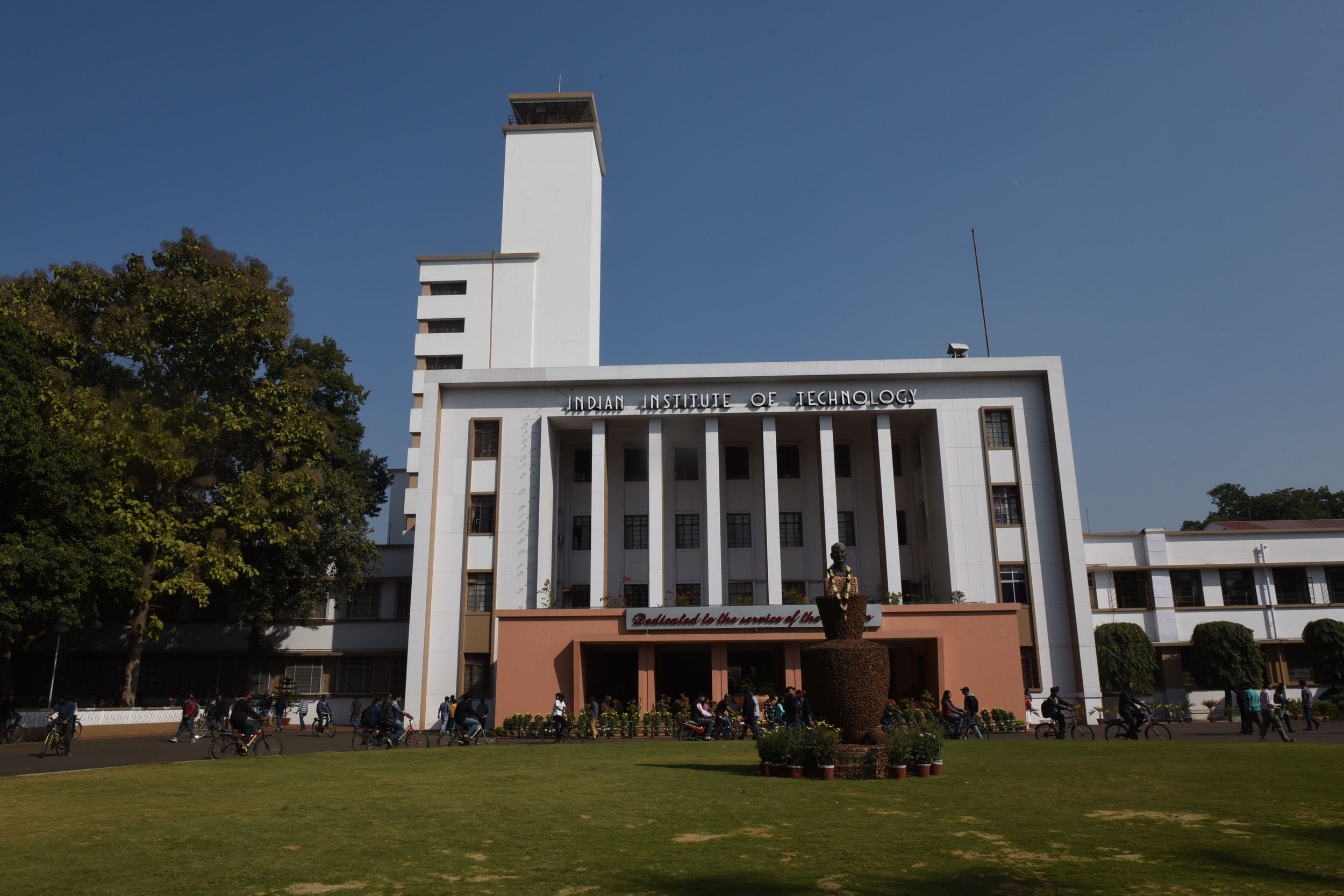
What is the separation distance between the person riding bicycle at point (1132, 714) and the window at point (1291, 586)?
2408 cm

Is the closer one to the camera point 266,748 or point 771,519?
point 266,748

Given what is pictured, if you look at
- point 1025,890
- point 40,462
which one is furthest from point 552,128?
point 1025,890

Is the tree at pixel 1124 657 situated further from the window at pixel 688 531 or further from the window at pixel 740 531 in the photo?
the window at pixel 688 531

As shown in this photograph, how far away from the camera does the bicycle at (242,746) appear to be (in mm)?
22312

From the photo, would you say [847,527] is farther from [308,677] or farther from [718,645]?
[308,677]

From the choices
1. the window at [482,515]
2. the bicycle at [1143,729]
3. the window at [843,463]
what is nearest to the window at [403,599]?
the window at [482,515]

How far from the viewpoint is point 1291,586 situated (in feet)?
143

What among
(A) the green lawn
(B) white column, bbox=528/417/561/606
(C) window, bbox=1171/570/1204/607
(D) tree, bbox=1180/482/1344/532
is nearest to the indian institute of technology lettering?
(B) white column, bbox=528/417/561/606

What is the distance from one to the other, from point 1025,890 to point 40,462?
30.9 meters

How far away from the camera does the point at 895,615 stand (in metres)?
33.4

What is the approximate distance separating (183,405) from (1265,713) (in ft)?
121

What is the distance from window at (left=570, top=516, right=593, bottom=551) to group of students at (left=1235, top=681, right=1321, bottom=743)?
79.6 ft

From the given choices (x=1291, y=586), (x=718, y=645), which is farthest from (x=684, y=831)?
(x=1291, y=586)

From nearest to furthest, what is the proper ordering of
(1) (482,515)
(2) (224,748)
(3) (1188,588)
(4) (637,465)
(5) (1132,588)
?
1. (2) (224,748)
2. (1) (482,515)
3. (4) (637,465)
4. (3) (1188,588)
5. (5) (1132,588)
